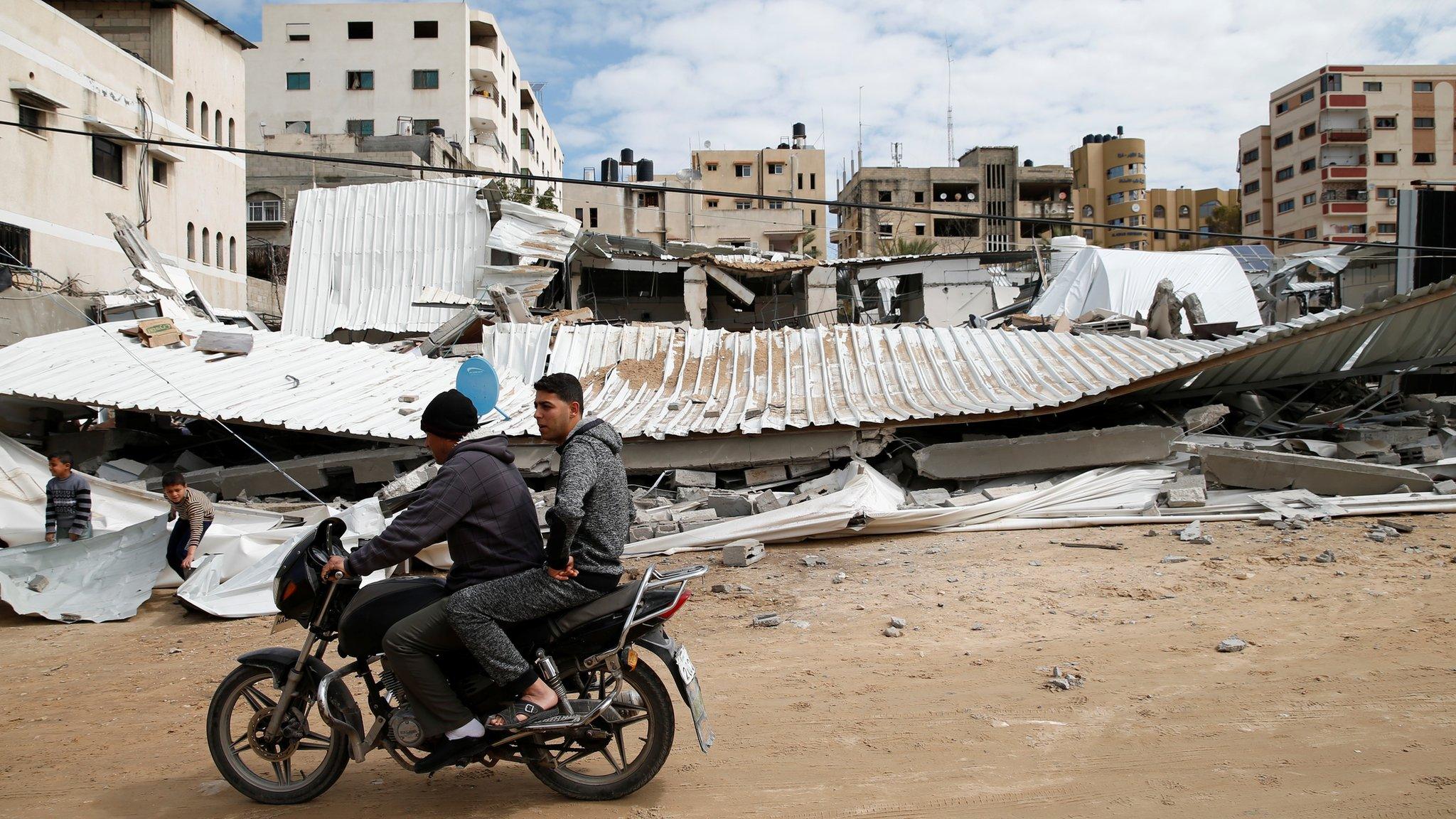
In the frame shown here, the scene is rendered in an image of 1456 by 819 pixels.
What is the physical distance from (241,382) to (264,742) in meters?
8.75

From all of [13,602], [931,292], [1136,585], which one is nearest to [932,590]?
[1136,585]

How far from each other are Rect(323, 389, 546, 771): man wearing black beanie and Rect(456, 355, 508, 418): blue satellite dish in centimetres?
771

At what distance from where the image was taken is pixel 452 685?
3572mm

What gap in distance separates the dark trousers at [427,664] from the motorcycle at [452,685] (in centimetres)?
7

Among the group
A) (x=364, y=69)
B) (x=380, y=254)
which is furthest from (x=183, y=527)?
(x=364, y=69)

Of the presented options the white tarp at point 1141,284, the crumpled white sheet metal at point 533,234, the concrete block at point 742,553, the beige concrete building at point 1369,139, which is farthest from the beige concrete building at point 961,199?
the concrete block at point 742,553

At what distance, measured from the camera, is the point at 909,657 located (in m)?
5.73

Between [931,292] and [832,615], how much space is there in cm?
1866

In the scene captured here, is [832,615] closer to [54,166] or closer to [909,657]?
[909,657]

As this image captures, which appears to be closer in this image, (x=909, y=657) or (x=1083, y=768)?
(x=1083, y=768)

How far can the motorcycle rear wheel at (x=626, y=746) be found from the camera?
3.64 metres

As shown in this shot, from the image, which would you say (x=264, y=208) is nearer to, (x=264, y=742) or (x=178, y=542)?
(x=178, y=542)

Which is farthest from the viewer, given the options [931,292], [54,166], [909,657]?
[931,292]

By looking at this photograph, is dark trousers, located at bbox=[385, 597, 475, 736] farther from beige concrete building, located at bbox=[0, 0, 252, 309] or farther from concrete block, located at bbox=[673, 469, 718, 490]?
beige concrete building, located at bbox=[0, 0, 252, 309]
